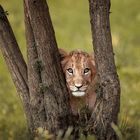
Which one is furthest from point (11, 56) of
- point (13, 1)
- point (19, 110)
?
point (13, 1)

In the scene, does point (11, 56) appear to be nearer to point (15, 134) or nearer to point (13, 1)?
point (15, 134)

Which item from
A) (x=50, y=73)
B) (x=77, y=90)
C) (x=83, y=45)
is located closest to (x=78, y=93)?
(x=77, y=90)

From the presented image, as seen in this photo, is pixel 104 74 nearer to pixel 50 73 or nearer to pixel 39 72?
pixel 50 73

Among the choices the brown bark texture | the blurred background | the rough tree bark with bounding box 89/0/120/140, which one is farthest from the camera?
the blurred background

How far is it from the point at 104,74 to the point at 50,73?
54 cm

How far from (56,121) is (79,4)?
12.0 m

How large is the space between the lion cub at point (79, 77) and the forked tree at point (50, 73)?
130 mm

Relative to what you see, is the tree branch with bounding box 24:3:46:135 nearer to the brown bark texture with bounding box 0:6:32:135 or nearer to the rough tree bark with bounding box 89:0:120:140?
the brown bark texture with bounding box 0:6:32:135

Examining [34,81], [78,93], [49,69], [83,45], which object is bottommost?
[83,45]

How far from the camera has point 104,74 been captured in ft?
25.4

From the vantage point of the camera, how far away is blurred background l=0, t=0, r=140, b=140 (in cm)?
963

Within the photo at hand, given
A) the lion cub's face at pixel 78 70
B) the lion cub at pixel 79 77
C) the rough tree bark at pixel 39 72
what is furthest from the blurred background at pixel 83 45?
the lion cub's face at pixel 78 70

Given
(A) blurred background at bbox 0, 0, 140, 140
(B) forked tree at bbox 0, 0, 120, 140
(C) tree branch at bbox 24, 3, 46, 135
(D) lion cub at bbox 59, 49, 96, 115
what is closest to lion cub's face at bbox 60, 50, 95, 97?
(D) lion cub at bbox 59, 49, 96, 115

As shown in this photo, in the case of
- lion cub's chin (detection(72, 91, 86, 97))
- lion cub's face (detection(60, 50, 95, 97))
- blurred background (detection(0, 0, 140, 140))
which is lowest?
blurred background (detection(0, 0, 140, 140))
